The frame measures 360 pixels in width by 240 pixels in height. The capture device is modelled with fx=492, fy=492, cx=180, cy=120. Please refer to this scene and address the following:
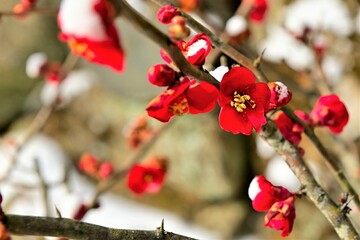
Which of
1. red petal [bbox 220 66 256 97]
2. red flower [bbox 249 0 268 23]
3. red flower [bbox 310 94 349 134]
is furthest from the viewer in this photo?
red flower [bbox 249 0 268 23]

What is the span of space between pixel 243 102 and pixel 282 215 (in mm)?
179

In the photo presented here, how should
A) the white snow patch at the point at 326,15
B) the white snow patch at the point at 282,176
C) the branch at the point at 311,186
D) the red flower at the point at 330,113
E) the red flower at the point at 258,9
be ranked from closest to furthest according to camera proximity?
the branch at the point at 311,186
the red flower at the point at 330,113
the red flower at the point at 258,9
the white snow patch at the point at 326,15
the white snow patch at the point at 282,176

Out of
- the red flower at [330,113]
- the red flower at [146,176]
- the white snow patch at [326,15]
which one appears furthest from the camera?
the white snow patch at [326,15]

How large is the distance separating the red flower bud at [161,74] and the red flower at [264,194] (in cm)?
23

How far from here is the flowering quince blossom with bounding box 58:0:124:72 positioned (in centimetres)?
51

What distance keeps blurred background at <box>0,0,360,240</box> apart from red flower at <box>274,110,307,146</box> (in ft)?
4.23

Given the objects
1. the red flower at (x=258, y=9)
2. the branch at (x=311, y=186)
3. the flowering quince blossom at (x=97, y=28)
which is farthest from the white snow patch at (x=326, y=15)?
the flowering quince blossom at (x=97, y=28)

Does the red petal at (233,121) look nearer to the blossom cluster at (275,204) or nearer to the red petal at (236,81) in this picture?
the red petal at (236,81)

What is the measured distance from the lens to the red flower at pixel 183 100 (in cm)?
56

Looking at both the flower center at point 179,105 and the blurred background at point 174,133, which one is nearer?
the flower center at point 179,105

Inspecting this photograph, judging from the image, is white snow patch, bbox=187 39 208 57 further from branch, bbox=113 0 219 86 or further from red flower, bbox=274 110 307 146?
red flower, bbox=274 110 307 146

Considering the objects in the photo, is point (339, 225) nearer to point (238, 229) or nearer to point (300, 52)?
point (300, 52)

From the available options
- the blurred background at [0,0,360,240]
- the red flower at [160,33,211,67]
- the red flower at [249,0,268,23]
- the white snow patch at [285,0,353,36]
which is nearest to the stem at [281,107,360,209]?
the red flower at [160,33,211,67]

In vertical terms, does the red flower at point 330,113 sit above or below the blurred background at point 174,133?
above
